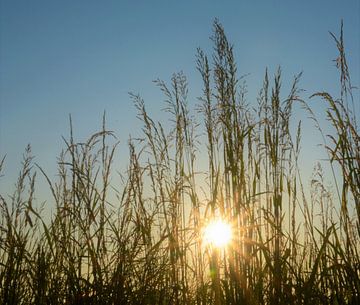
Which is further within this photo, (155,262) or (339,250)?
(155,262)

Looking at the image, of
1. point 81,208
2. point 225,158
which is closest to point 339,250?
point 225,158

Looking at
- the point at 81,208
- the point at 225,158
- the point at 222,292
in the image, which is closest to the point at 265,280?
the point at 222,292

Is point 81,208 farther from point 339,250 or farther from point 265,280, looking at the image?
point 339,250

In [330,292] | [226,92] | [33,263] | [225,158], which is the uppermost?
[226,92]

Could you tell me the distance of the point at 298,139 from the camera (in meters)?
3.13

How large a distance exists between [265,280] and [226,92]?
3.92 ft

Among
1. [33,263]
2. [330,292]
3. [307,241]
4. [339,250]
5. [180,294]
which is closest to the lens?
[339,250]

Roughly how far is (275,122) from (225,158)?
0.38m

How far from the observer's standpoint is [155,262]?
275 cm

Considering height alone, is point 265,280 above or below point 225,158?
below

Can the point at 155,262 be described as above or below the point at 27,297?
above

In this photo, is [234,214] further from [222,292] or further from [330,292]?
[330,292]

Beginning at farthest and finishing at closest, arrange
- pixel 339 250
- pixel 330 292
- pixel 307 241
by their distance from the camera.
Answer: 1. pixel 307 241
2. pixel 330 292
3. pixel 339 250

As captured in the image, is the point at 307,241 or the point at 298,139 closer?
the point at 298,139
